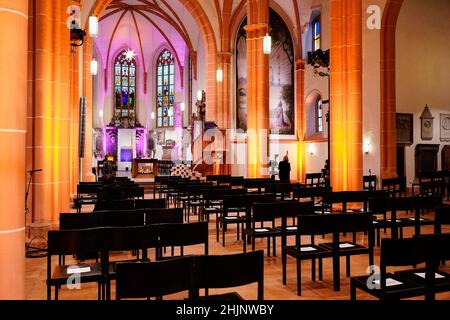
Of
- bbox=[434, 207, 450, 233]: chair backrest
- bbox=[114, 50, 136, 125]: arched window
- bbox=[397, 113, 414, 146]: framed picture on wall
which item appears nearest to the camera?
bbox=[434, 207, 450, 233]: chair backrest

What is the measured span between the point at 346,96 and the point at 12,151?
8.52m

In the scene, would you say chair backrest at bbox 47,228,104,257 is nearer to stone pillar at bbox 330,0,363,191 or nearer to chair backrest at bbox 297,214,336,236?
chair backrest at bbox 297,214,336,236

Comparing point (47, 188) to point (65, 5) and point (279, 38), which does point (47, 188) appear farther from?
point (279, 38)

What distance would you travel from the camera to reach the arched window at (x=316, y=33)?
20.8 meters

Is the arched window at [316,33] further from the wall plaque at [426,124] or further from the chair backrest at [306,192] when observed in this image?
the chair backrest at [306,192]

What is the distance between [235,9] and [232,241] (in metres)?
16.1

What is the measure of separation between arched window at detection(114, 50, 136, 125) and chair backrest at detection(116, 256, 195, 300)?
3107cm

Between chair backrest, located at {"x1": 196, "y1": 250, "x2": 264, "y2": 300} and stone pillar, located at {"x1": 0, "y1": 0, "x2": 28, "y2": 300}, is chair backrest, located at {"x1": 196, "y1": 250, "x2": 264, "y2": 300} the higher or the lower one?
the lower one

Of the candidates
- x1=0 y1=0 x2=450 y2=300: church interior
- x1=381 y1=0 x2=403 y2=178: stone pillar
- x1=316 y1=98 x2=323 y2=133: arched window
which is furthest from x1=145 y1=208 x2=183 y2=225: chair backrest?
x1=316 y1=98 x2=323 y2=133: arched window

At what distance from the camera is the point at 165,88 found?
3303 cm

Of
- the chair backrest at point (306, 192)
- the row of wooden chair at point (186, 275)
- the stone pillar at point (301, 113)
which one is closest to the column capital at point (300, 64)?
the stone pillar at point (301, 113)

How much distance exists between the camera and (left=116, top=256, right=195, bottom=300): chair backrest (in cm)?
271
